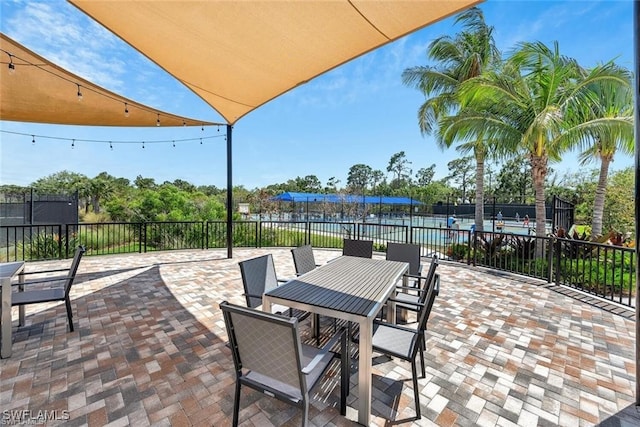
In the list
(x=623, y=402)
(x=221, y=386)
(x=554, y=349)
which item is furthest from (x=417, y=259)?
(x=221, y=386)

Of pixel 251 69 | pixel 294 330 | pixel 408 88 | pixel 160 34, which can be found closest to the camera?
pixel 294 330

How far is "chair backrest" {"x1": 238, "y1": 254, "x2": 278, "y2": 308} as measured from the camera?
2.35m

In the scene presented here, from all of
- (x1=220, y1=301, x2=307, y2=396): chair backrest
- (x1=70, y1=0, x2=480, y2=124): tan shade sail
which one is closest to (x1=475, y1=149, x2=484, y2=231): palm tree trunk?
(x1=70, y1=0, x2=480, y2=124): tan shade sail

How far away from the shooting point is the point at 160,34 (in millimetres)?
2795

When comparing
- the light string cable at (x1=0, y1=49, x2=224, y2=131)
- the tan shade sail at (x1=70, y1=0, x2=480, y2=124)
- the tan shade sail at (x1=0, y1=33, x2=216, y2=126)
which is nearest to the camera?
the tan shade sail at (x1=70, y1=0, x2=480, y2=124)

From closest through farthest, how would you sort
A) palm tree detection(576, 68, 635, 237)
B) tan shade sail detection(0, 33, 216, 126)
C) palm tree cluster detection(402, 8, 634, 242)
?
tan shade sail detection(0, 33, 216, 126) → palm tree detection(576, 68, 635, 237) → palm tree cluster detection(402, 8, 634, 242)

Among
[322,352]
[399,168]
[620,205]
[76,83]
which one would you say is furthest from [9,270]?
[399,168]

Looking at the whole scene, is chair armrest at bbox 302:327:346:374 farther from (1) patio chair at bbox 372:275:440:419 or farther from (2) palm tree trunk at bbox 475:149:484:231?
(2) palm tree trunk at bbox 475:149:484:231

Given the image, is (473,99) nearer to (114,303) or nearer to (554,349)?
(554,349)

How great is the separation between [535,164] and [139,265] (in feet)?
30.1

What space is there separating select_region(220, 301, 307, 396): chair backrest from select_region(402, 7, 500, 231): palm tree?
27.0 ft

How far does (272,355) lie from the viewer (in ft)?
4.51

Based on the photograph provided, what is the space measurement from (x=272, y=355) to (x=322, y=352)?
0.32 metres

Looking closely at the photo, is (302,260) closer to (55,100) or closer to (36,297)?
(36,297)
